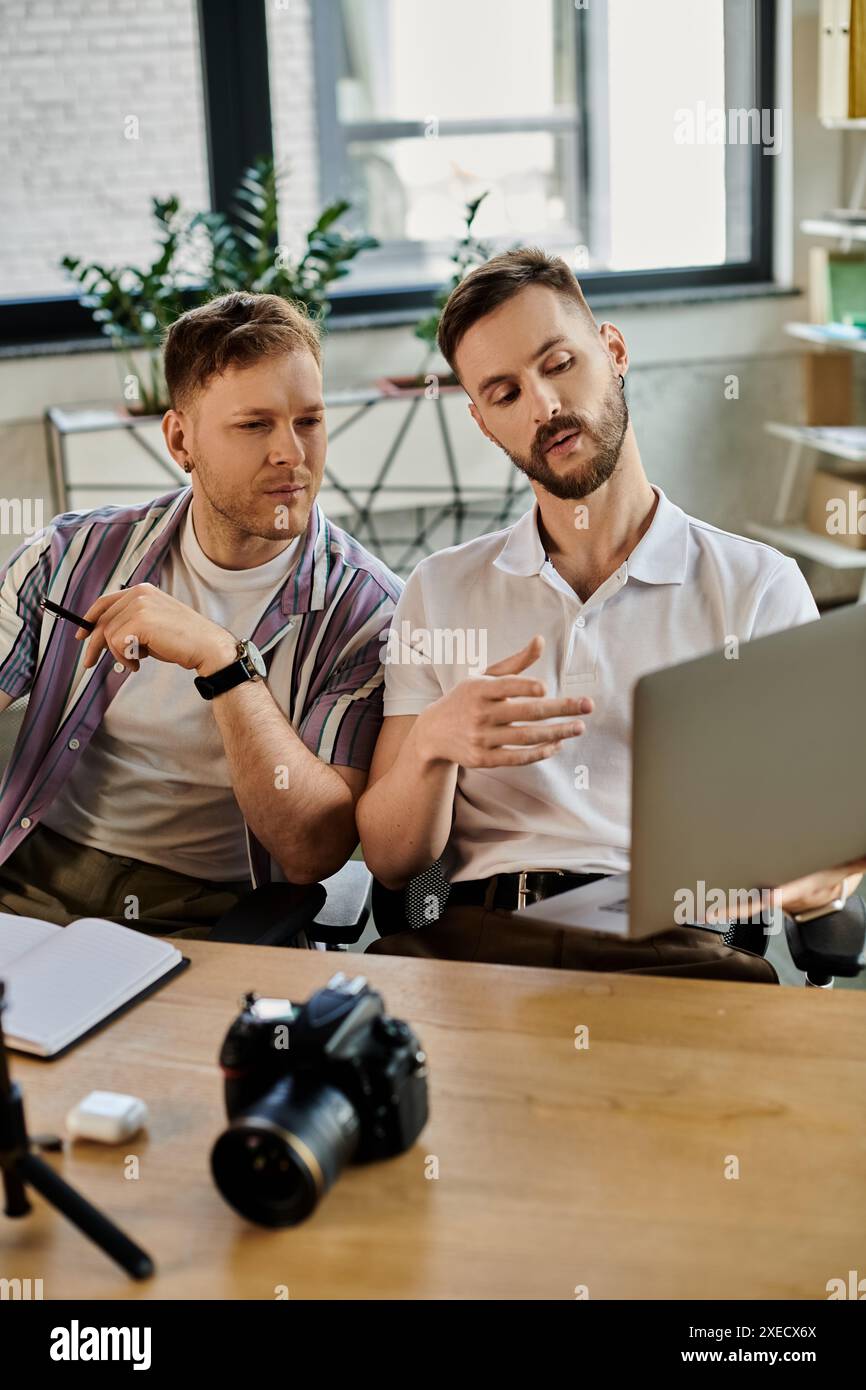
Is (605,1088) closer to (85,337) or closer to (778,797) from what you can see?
(778,797)

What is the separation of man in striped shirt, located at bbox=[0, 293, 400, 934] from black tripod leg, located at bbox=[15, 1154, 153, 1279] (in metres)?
0.69

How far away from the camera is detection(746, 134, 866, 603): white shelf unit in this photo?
A: 396cm

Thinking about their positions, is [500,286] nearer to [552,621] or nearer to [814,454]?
[552,621]

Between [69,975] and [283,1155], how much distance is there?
393mm

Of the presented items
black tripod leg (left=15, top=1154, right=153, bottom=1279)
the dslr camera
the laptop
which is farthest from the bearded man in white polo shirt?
black tripod leg (left=15, top=1154, right=153, bottom=1279)

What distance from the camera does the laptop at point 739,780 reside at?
1.07 meters

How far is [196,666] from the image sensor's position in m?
1.66

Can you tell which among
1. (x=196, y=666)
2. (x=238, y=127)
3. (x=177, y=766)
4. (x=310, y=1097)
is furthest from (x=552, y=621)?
(x=238, y=127)

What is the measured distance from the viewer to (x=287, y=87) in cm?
412

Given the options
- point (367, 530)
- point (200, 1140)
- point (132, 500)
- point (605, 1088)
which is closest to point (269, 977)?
point (200, 1140)

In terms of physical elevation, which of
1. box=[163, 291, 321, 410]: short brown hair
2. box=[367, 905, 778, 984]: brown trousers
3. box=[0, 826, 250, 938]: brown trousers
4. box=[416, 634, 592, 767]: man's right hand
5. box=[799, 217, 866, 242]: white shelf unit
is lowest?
box=[0, 826, 250, 938]: brown trousers

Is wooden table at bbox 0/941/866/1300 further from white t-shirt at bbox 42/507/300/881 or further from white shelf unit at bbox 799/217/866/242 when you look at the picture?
white shelf unit at bbox 799/217/866/242

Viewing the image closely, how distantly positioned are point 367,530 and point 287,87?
1.31 meters
